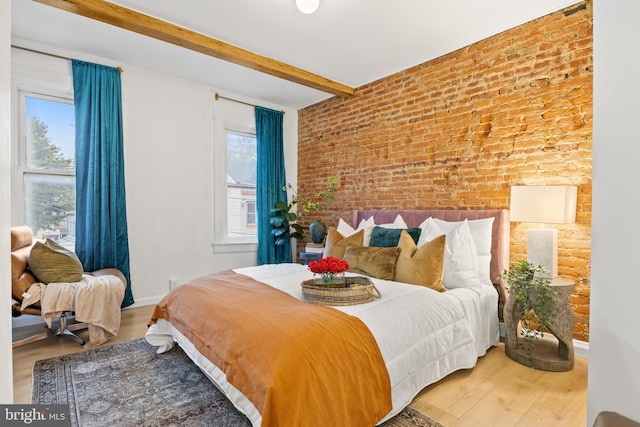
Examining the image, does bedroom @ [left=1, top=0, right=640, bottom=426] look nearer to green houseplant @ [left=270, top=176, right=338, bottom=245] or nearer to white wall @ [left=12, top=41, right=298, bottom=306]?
white wall @ [left=12, top=41, right=298, bottom=306]

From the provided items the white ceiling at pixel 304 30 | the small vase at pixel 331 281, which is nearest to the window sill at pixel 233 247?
the white ceiling at pixel 304 30

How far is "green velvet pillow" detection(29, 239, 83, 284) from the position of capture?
2619mm

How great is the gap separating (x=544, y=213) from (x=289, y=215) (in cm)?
314

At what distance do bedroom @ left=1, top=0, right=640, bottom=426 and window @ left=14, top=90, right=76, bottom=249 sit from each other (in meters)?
0.58

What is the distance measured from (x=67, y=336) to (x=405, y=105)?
4.06m

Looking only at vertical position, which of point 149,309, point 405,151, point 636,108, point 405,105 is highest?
point 405,105

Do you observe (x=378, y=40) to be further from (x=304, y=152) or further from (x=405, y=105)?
(x=304, y=152)

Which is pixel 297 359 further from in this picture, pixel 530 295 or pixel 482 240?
pixel 482 240

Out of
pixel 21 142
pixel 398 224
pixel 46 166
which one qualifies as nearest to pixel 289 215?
pixel 398 224

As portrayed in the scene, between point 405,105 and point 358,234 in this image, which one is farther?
point 405,105

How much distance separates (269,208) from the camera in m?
4.84

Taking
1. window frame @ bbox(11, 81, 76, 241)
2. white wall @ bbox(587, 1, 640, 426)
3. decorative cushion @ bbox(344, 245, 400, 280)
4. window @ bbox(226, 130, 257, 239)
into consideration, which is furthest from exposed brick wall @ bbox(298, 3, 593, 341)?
window frame @ bbox(11, 81, 76, 241)

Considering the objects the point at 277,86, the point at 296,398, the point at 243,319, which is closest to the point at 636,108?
the point at 296,398

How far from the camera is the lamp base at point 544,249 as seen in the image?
8.17ft
